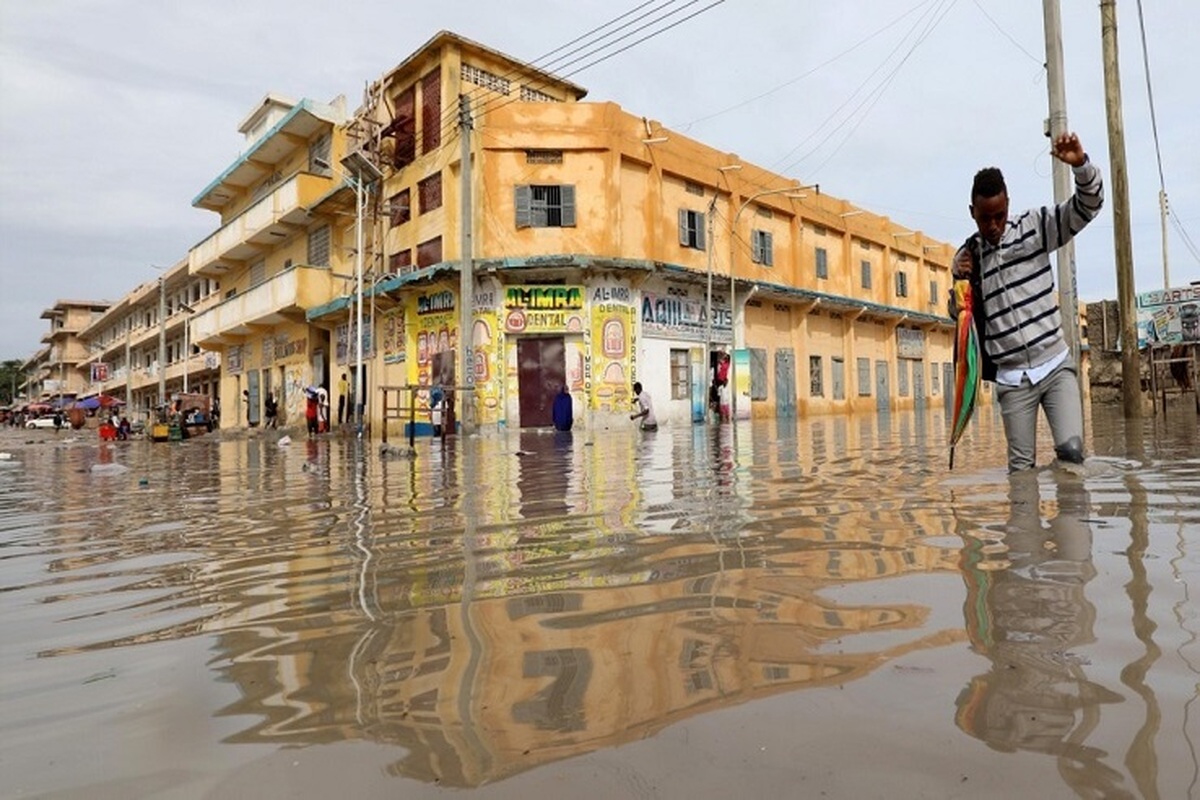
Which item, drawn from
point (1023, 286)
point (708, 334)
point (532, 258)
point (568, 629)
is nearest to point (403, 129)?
point (532, 258)

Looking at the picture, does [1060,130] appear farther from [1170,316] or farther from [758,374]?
[758,374]

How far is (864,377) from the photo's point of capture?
30719mm

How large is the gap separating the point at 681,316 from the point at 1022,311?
18.1 meters

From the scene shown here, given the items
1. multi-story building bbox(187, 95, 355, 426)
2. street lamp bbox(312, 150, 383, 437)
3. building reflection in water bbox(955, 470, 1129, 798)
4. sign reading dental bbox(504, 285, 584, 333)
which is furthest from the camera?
multi-story building bbox(187, 95, 355, 426)

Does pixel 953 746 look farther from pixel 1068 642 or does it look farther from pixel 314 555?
pixel 314 555

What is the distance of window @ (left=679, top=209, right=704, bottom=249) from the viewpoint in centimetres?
2245

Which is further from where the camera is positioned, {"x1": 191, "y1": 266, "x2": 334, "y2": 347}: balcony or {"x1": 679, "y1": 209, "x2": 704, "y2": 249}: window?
{"x1": 191, "y1": 266, "x2": 334, "y2": 347}: balcony

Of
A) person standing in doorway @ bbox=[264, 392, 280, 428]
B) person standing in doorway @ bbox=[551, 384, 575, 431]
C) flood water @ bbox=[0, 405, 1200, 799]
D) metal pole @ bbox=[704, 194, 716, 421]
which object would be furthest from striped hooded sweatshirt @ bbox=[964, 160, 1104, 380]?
person standing in doorway @ bbox=[264, 392, 280, 428]

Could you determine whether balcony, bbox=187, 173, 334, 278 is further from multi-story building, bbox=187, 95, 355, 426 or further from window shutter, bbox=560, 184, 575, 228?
window shutter, bbox=560, 184, 575, 228

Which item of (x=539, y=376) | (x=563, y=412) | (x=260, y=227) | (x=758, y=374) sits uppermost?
(x=260, y=227)

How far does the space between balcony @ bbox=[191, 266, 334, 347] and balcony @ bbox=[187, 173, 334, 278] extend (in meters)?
2.17

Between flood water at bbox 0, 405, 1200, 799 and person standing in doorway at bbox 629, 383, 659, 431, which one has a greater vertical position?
person standing in doorway at bbox 629, 383, 659, 431

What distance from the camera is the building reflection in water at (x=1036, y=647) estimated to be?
1166 mm

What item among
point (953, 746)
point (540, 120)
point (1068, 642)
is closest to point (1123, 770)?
point (953, 746)
